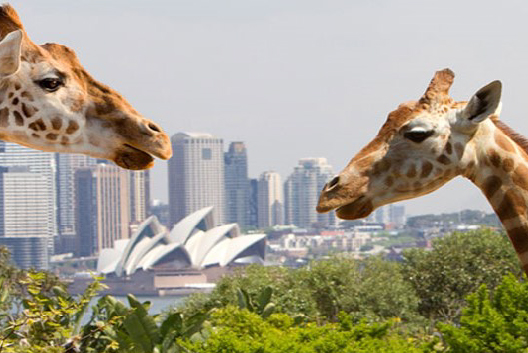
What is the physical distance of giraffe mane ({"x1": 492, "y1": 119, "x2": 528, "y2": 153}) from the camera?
215 inches

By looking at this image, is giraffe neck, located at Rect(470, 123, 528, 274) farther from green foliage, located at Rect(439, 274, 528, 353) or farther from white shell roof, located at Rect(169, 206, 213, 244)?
white shell roof, located at Rect(169, 206, 213, 244)

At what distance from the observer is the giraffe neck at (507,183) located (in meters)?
5.23

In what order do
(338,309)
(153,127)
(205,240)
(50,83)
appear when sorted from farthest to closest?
1. (205,240)
2. (338,309)
3. (50,83)
4. (153,127)

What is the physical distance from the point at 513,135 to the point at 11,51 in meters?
2.38

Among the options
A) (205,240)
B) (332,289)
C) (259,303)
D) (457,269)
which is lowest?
(332,289)

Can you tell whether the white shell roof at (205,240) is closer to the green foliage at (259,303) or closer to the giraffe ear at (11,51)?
the green foliage at (259,303)

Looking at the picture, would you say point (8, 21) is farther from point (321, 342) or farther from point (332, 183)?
point (321, 342)

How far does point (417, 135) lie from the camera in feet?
17.3

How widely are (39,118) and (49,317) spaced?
205 centimetres

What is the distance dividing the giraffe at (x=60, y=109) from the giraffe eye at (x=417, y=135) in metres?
1.34

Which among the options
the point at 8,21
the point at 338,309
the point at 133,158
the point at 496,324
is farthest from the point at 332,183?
the point at 338,309

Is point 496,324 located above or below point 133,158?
below

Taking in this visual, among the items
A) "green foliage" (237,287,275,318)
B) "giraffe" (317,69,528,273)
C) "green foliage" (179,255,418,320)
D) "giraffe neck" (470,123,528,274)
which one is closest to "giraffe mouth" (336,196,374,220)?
"giraffe" (317,69,528,273)

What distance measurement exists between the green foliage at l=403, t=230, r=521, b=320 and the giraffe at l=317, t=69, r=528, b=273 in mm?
29941
